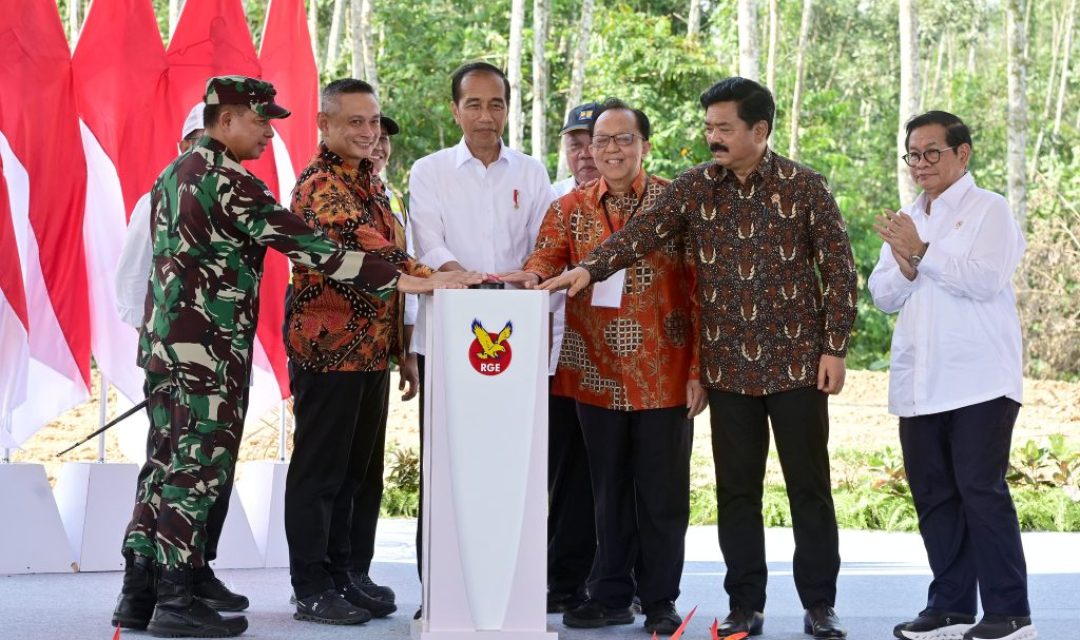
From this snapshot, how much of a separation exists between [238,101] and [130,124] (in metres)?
2.21

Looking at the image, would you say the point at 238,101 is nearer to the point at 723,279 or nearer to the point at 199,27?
the point at 723,279

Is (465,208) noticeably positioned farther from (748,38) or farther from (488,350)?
(748,38)

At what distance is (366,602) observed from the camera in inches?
193

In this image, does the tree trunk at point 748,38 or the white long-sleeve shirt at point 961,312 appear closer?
the white long-sleeve shirt at point 961,312

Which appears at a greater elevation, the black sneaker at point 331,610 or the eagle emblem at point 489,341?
the eagle emblem at point 489,341

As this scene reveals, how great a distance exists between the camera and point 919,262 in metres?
4.50

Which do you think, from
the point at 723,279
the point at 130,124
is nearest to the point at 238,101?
the point at 723,279

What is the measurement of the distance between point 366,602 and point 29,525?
1.70 metres

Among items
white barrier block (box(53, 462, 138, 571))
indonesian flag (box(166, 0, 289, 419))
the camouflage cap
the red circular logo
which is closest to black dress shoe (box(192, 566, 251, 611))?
white barrier block (box(53, 462, 138, 571))

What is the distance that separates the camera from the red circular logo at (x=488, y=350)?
13.1 feet

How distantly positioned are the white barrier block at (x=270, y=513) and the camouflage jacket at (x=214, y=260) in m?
1.82

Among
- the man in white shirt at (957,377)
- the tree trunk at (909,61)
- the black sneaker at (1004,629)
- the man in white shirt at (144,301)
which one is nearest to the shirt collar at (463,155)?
the man in white shirt at (144,301)

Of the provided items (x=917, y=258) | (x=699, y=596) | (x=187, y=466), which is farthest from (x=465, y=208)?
(x=699, y=596)

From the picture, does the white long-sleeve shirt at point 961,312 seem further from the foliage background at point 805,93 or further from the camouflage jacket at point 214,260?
the foliage background at point 805,93
